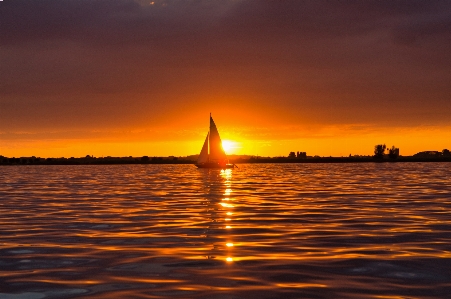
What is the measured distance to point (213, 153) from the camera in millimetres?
132625

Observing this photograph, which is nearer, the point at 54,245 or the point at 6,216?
the point at 54,245

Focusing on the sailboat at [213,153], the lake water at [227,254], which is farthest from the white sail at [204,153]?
the lake water at [227,254]

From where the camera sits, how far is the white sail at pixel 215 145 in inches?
5094

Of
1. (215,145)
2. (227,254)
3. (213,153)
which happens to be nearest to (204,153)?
(213,153)

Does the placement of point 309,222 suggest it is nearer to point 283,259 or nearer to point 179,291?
point 283,259

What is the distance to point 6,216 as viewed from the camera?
26406mm

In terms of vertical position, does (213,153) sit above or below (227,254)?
above

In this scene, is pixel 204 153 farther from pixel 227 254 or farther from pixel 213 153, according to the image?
pixel 227 254

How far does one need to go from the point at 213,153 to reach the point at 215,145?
227 cm

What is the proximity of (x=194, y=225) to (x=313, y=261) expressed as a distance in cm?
898

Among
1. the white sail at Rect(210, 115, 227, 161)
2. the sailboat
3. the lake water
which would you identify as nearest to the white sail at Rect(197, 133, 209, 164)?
the sailboat

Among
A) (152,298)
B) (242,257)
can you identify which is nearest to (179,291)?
(152,298)

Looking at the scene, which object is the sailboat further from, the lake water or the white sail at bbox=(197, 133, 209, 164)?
the lake water

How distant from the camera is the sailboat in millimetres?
129625
